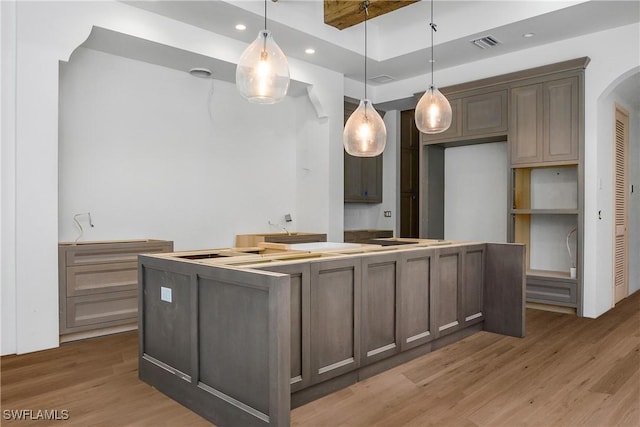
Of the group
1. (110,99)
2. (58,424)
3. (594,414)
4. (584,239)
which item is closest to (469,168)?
(584,239)

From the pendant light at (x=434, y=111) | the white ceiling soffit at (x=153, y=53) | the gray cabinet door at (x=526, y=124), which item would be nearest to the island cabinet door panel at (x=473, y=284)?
the pendant light at (x=434, y=111)

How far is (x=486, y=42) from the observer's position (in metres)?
5.15

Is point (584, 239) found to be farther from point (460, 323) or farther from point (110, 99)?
point (110, 99)

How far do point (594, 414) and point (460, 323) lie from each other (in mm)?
1439

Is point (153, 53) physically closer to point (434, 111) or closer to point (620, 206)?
point (434, 111)

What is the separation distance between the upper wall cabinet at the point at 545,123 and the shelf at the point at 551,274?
1.30 m

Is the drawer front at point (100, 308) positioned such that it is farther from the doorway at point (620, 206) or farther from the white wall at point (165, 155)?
the doorway at point (620, 206)

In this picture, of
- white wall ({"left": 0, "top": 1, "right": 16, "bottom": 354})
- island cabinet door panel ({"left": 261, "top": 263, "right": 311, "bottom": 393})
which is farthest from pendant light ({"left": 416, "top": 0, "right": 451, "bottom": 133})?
white wall ({"left": 0, "top": 1, "right": 16, "bottom": 354})

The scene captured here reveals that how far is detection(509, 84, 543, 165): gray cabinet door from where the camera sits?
5.15 metres

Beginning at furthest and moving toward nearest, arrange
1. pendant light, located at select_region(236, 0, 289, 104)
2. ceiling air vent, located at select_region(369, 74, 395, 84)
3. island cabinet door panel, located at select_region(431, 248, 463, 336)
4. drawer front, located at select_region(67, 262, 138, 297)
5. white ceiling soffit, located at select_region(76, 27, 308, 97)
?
ceiling air vent, located at select_region(369, 74, 395, 84), white ceiling soffit, located at select_region(76, 27, 308, 97), drawer front, located at select_region(67, 262, 138, 297), island cabinet door panel, located at select_region(431, 248, 463, 336), pendant light, located at select_region(236, 0, 289, 104)

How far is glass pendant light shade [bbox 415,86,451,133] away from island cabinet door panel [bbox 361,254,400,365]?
4.37ft

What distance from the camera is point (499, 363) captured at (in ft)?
11.0

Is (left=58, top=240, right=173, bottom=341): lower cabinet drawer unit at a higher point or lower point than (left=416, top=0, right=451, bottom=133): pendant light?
lower

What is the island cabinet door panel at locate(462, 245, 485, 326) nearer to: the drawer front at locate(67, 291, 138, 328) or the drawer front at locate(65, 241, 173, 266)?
the drawer front at locate(65, 241, 173, 266)
